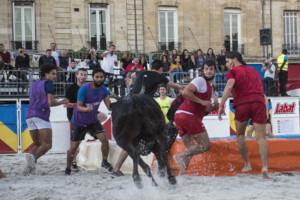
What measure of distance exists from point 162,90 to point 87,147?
6.84 feet

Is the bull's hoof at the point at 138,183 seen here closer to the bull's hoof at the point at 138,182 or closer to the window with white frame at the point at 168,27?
the bull's hoof at the point at 138,182

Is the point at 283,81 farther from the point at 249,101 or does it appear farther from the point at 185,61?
the point at 249,101

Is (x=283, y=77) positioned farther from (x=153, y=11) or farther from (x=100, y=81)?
(x=100, y=81)

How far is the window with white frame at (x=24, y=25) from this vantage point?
2189 centimetres

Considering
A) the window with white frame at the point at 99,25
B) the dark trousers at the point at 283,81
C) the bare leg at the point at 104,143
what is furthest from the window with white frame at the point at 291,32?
the bare leg at the point at 104,143

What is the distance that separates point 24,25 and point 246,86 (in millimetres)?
16596

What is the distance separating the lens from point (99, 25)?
23.4 m

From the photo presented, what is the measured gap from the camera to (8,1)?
21.8 metres

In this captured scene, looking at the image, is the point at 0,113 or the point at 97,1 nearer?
the point at 0,113

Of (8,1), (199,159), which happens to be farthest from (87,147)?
(8,1)

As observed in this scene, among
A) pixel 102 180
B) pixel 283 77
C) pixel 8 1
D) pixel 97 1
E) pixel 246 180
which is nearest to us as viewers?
pixel 246 180

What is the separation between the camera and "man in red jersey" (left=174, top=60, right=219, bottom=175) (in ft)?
23.5

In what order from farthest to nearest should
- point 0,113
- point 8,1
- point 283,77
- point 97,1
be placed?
1. point 97,1
2. point 8,1
3. point 283,77
4. point 0,113

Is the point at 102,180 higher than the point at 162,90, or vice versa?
the point at 162,90
